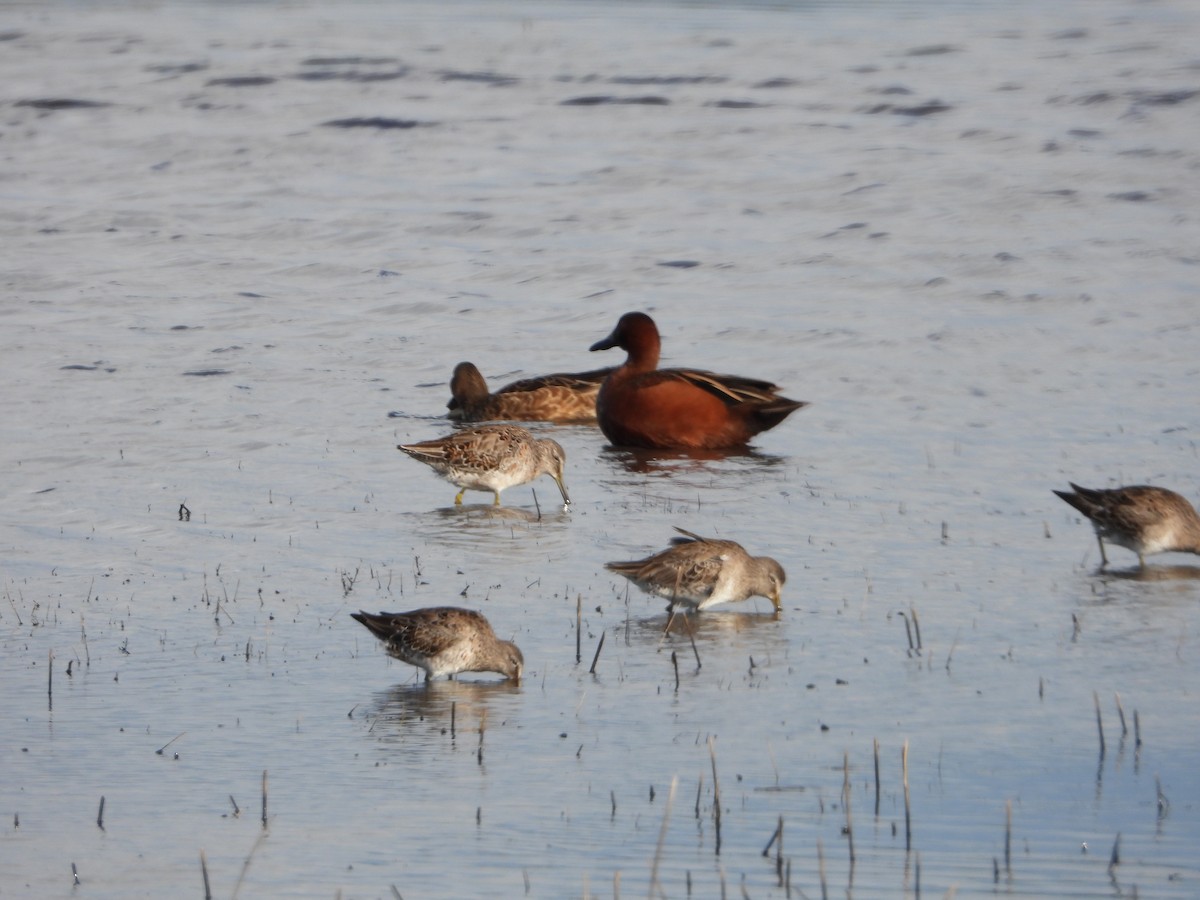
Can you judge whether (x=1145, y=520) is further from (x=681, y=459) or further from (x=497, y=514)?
(x=681, y=459)

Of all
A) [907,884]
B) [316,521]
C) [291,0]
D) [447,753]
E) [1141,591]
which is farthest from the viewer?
[291,0]

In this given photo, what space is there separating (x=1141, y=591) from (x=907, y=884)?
4038mm

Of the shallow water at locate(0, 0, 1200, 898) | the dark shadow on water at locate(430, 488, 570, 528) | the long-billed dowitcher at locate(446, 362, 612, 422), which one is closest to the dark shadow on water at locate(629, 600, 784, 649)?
the shallow water at locate(0, 0, 1200, 898)

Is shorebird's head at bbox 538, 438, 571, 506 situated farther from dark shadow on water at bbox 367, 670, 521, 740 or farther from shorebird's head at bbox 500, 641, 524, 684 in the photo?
shorebird's head at bbox 500, 641, 524, 684

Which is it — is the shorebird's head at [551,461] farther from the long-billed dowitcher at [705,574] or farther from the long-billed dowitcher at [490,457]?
the long-billed dowitcher at [705,574]

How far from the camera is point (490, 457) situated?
11.7 metres

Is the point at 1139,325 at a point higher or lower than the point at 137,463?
higher

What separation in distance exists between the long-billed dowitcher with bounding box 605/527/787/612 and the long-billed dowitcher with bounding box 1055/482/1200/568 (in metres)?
1.80

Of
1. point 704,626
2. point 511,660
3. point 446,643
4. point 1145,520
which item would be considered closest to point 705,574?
point 704,626

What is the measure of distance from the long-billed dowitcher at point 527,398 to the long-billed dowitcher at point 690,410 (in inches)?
41.3

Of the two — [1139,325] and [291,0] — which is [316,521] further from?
[291,0]

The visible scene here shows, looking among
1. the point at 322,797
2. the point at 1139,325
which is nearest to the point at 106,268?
the point at 1139,325

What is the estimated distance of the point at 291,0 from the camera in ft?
157

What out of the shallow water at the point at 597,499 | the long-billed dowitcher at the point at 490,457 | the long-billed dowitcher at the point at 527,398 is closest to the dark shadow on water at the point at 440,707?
the shallow water at the point at 597,499
